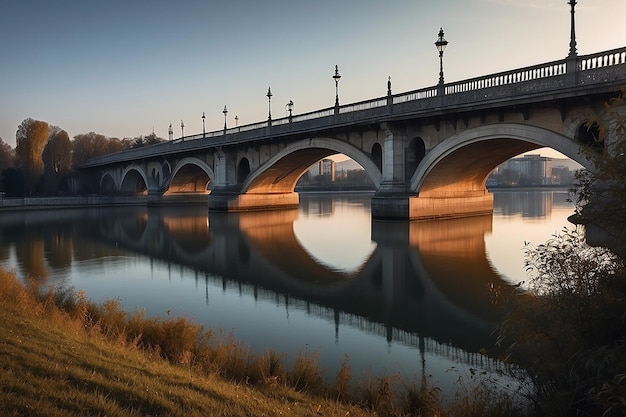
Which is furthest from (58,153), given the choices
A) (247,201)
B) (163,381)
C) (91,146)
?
(163,381)

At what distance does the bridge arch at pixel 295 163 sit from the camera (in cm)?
3825

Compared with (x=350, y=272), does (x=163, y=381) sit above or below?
above

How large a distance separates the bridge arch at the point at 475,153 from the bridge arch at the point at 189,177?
29.3 m

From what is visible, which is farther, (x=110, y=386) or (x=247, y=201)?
(x=247, y=201)

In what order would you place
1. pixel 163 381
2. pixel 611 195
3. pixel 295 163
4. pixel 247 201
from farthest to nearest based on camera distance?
pixel 247 201 → pixel 295 163 → pixel 163 381 → pixel 611 195

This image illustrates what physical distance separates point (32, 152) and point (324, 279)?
242ft

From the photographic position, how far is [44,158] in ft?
313

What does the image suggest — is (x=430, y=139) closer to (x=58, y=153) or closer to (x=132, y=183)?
(x=132, y=183)

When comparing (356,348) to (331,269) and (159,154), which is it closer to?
(331,269)

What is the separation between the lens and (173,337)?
28.8 feet

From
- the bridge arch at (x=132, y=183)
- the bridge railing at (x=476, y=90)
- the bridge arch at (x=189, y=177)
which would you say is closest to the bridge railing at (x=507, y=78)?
the bridge railing at (x=476, y=90)

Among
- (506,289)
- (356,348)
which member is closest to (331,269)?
(506,289)

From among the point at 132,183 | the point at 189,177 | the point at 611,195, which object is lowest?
the point at 611,195

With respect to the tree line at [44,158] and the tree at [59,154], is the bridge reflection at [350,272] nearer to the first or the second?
the tree line at [44,158]
